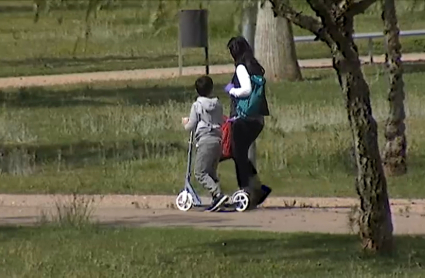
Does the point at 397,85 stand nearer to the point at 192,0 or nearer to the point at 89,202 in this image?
the point at 89,202

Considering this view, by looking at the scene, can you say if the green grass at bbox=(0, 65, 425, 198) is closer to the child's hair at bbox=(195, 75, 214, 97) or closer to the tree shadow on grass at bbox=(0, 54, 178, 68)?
the child's hair at bbox=(195, 75, 214, 97)

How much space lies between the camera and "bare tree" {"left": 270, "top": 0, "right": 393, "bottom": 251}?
8.23m

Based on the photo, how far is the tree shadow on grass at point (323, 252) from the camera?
8625mm

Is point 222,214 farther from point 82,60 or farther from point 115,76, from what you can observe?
point 82,60

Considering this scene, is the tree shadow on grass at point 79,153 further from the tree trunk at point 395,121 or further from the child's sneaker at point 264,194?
the child's sneaker at point 264,194

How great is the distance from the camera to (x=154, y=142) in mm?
16109

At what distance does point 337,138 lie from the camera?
15609 millimetres

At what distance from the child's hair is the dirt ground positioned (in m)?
1.11

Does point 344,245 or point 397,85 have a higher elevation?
point 397,85

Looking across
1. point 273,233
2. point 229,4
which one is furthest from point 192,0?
point 273,233

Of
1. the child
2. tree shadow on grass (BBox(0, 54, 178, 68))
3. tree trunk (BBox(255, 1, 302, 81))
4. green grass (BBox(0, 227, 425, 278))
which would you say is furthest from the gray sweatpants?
tree shadow on grass (BBox(0, 54, 178, 68))

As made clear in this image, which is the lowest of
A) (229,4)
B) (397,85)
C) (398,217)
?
(398,217)

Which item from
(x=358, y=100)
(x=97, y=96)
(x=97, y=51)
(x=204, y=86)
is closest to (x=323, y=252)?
(x=358, y=100)

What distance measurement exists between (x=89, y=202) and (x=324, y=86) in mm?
12651
